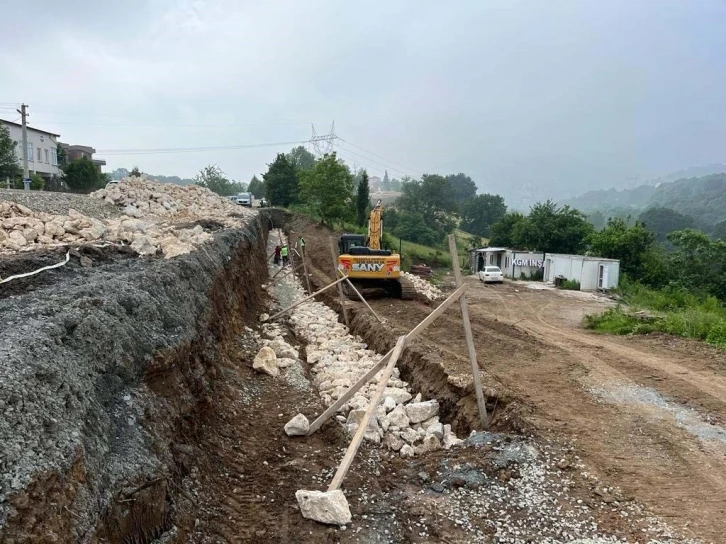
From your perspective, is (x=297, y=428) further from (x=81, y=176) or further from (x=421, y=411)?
(x=81, y=176)

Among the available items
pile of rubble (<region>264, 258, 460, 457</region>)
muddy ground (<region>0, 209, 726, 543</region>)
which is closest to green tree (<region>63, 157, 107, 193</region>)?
pile of rubble (<region>264, 258, 460, 457</region>)

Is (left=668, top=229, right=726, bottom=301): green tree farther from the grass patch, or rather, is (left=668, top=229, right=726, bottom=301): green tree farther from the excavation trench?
the excavation trench

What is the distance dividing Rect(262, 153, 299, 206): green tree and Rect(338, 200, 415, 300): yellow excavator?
3560cm

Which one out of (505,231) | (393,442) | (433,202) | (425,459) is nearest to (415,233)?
(505,231)

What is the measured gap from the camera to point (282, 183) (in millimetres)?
54344

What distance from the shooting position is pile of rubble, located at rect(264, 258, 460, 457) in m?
7.19

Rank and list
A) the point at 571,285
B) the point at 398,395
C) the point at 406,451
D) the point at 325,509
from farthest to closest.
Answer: the point at 571,285 < the point at 398,395 < the point at 406,451 < the point at 325,509

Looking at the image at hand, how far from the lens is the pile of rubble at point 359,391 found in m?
7.19

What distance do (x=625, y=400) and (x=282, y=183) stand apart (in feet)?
162

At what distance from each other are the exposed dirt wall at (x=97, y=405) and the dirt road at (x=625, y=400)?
453 centimetres

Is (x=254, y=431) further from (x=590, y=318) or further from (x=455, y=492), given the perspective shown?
(x=590, y=318)

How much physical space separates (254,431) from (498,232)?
4681 centimetres

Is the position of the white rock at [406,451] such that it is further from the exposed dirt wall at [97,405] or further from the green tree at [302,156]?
the green tree at [302,156]

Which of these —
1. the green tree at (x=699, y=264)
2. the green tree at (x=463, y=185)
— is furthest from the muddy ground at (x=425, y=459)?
the green tree at (x=463, y=185)
